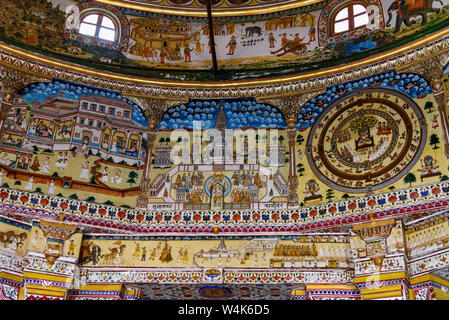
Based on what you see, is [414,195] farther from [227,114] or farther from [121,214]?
[121,214]

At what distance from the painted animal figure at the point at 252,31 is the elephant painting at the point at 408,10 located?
10.3 ft

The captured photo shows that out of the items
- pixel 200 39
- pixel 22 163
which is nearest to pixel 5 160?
pixel 22 163

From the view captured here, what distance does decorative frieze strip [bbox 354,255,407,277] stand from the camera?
35.3ft

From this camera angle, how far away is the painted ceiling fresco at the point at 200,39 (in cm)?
1309

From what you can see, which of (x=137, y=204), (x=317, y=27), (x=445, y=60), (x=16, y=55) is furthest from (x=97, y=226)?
(x=445, y=60)

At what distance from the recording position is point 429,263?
418 inches

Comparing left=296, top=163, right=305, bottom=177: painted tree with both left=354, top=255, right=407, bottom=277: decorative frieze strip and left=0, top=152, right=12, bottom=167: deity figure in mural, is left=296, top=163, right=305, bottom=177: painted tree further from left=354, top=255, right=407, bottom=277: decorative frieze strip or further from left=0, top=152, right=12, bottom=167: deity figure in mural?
left=0, top=152, right=12, bottom=167: deity figure in mural

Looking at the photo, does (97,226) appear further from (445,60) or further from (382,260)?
(445,60)

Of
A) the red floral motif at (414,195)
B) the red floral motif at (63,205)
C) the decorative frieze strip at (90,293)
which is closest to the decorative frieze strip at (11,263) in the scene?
the decorative frieze strip at (90,293)

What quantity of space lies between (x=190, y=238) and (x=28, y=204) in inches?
136

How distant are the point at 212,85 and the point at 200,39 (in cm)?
136

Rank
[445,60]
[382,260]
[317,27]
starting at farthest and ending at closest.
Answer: [317,27], [445,60], [382,260]

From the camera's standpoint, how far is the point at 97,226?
1219cm
